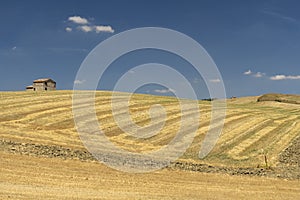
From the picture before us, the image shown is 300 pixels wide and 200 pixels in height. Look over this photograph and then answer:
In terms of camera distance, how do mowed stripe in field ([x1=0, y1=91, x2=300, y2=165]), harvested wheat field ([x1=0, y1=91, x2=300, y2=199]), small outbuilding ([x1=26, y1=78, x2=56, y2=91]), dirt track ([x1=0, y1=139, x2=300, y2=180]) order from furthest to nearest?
1. small outbuilding ([x1=26, y1=78, x2=56, y2=91])
2. mowed stripe in field ([x1=0, y1=91, x2=300, y2=165])
3. dirt track ([x1=0, y1=139, x2=300, y2=180])
4. harvested wheat field ([x1=0, y1=91, x2=300, y2=199])

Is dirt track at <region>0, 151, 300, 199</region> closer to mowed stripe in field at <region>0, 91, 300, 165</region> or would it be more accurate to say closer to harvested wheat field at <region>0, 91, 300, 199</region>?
harvested wheat field at <region>0, 91, 300, 199</region>

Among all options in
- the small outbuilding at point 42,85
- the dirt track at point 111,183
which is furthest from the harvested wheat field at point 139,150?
the small outbuilding at point 42,85

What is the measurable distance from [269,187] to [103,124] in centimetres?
2633

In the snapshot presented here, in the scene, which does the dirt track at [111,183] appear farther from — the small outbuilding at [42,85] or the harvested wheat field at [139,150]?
the small outbuilding at [42,85]

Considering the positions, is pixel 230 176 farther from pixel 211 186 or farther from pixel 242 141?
pixel 242 141

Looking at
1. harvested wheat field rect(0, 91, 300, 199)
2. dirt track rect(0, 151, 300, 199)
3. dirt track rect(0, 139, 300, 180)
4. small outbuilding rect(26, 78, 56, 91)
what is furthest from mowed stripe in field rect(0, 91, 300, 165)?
small outbuilding rect(26, 78, 56, 91)

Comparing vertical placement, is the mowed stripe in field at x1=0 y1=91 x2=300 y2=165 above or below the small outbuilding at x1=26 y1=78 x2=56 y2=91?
below

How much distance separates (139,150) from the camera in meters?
40.2

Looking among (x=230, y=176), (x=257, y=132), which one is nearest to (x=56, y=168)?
(x=230, y=176)

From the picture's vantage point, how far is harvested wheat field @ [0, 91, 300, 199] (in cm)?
2291

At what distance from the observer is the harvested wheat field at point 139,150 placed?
22906 mm

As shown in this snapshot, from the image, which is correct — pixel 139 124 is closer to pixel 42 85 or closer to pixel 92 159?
pixel 92 159

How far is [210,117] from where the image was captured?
62.1m


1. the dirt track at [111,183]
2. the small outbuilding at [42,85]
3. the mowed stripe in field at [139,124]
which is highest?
the small outbuilding at [42,85]
